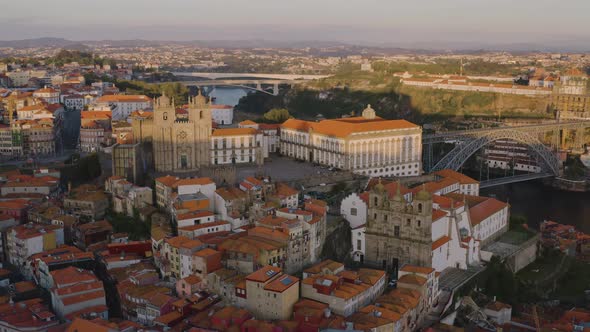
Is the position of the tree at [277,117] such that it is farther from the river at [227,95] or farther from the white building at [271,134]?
the river at [227,95]

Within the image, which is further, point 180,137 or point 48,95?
point 48,95

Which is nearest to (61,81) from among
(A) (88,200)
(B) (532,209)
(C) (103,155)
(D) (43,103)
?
(D) (43,103)

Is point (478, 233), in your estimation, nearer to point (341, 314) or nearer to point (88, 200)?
point (341, 314)

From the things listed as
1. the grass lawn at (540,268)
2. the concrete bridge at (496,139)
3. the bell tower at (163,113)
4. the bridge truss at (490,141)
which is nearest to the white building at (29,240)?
the bell tower at (163,113)

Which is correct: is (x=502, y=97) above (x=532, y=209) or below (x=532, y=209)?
above

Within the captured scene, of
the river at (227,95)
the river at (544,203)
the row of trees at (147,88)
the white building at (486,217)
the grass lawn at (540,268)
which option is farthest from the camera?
the river at (227,95)

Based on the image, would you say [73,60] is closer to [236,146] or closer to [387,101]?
[387,101]

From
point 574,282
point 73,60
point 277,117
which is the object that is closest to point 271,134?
point 277,117
